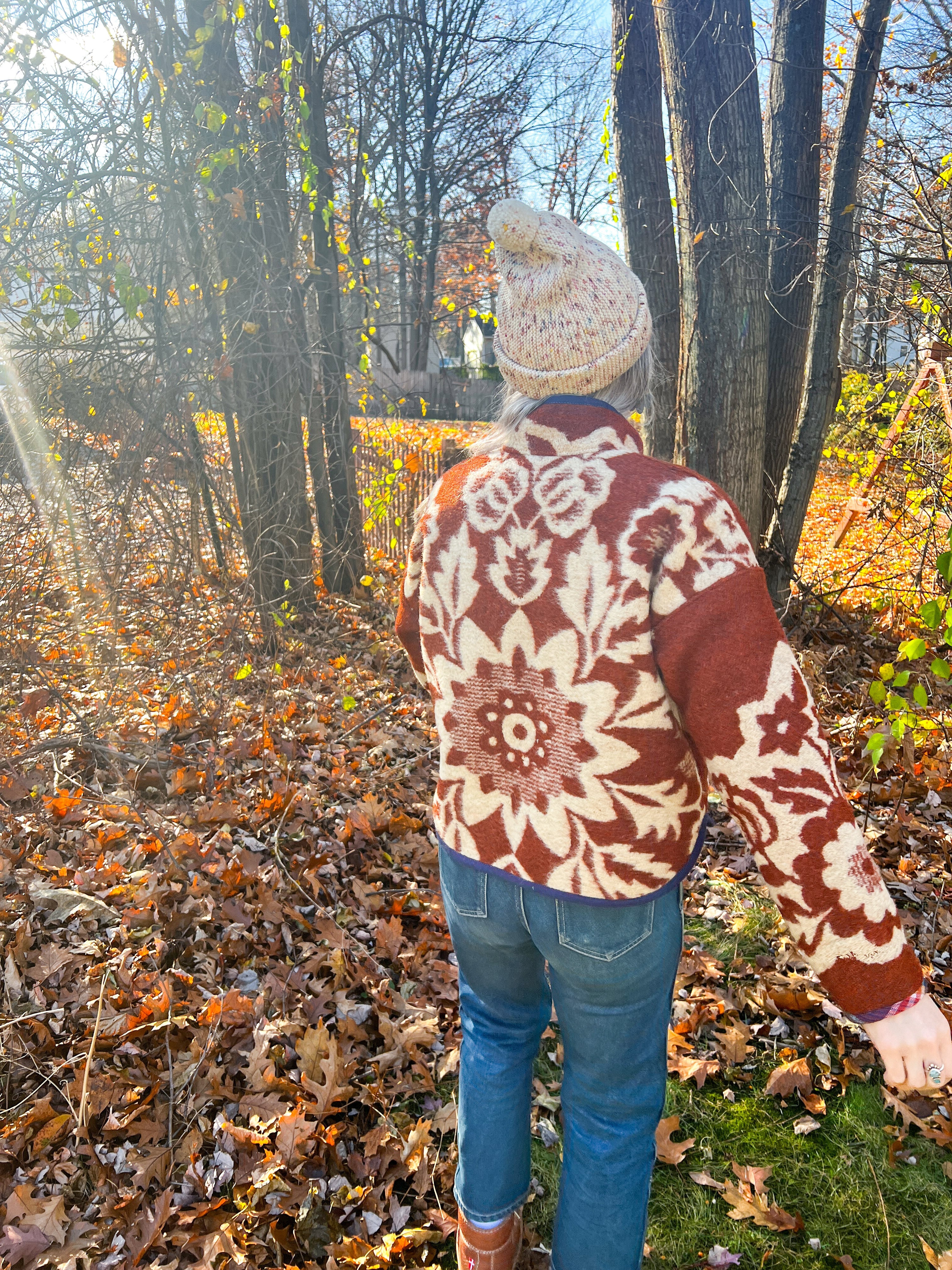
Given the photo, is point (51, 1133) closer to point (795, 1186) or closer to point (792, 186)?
point (795, 1186)

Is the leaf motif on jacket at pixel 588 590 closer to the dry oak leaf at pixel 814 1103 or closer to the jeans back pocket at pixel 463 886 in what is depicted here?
the jeans back pocket at pixel 463 886

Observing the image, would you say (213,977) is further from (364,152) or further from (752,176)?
(364,152)

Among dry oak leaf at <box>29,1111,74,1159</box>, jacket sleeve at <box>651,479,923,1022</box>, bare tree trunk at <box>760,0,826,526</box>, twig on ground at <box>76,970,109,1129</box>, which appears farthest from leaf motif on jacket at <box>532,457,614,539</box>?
bare tree trunk at <box>760,0,826,526</box>

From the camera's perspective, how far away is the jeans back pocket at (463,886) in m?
1.46

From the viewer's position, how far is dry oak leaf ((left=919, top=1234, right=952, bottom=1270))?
1880 millimetres

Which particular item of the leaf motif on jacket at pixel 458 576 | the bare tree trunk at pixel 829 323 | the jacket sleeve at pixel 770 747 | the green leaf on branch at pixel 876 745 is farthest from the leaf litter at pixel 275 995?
the leaf motif on jacket at pixel 458 576

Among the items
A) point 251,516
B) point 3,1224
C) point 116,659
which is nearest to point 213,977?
point 3,1224

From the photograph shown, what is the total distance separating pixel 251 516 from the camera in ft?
18.2

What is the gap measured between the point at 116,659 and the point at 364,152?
23.4ft

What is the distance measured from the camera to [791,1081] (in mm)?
2365

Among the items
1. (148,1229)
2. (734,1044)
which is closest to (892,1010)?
(734,1044)

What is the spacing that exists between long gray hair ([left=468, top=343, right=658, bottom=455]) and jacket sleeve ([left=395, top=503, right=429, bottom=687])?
0.19 metres

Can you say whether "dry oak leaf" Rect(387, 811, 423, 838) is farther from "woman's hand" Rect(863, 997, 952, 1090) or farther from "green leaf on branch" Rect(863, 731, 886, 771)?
"woman's hand" Rect(863, 997, 952, 1090)

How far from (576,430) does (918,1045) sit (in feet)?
3.44
